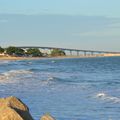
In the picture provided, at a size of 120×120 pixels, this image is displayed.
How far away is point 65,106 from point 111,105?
245cm

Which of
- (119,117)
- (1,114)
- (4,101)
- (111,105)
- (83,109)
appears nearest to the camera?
(1,114)

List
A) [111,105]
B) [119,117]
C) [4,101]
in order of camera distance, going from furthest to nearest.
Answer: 1. [111,105]
2. [119,117]
3. [4,101]

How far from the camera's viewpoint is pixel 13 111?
12.1m

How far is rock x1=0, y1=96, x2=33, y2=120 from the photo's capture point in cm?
1202

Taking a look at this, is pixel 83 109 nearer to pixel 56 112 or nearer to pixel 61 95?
pixel 56 112

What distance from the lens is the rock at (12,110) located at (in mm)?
12016

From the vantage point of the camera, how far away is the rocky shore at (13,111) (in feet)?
39.4

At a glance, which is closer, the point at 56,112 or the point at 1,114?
the point at 1,114

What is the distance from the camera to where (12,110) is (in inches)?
478

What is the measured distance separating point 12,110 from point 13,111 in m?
0.06

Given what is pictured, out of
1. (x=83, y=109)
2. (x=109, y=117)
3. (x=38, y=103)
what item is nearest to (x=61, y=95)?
(x=38, y=103)

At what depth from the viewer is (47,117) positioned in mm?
12688

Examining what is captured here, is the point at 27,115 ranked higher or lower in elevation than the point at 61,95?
higher

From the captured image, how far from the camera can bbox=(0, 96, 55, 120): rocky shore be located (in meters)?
12.0
